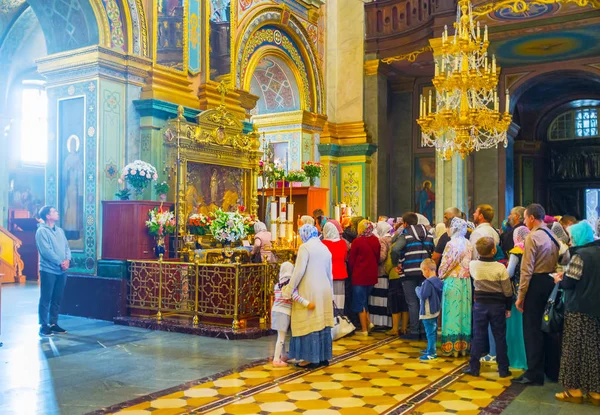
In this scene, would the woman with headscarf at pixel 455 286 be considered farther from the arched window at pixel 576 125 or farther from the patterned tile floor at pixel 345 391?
the arched window at pixel 576 125

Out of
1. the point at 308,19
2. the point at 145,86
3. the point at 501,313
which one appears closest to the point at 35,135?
the point at 308,19

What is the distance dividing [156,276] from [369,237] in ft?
10.5

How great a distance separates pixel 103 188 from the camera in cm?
956

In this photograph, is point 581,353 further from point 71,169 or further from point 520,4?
point 520,4

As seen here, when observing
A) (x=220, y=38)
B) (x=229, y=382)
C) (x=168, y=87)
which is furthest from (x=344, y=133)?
(x=229, y=382)

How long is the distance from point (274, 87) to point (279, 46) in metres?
1.27

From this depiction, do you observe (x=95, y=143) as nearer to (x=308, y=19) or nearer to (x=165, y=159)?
(x=165, y=159)

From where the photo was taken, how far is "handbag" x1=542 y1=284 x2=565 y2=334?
5.37 metres

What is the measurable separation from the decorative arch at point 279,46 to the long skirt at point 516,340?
323 inches

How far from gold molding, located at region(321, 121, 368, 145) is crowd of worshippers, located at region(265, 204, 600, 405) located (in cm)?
713

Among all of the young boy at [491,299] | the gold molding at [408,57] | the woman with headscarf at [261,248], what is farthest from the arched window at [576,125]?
the young boy at [491,299]

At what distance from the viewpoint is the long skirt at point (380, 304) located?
857 centimetres

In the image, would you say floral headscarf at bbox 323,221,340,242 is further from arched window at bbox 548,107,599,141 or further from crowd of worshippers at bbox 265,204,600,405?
arched window at bbox 548,107,599,141

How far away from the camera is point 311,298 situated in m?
6.14
